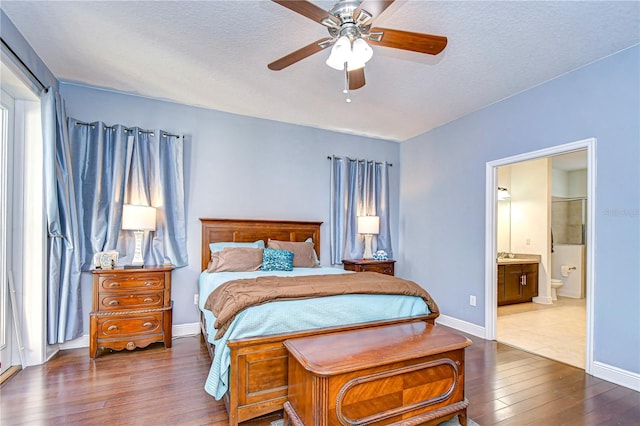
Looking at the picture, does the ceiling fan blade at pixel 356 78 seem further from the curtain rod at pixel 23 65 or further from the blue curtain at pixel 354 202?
the curtain rod at pixel 23 65

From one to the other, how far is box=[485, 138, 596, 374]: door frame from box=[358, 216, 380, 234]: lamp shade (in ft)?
4.72

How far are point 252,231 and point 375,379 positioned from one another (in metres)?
2.67

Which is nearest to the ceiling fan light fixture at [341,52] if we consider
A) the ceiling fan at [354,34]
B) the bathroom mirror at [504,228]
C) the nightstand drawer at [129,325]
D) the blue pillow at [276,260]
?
the ceiling fan at [354,34]

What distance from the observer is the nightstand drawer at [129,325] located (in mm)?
2969

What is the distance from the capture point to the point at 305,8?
1.62m

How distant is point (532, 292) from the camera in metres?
5.55

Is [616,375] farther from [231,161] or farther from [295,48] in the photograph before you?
[231,161]

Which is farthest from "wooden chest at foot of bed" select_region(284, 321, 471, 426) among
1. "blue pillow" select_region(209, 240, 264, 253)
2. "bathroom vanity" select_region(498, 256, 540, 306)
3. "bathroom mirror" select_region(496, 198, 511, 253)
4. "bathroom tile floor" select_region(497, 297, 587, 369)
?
"bathroom mirror" select_region(496, 198, 511, 253)

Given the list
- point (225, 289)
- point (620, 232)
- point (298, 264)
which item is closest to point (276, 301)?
point (225, 289)

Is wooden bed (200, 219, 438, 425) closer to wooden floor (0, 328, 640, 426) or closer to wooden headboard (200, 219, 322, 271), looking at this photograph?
wooden floor (0, 328, 640, 426)

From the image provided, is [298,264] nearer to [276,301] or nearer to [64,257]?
[276,301]

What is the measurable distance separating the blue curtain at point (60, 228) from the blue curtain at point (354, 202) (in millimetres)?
2971

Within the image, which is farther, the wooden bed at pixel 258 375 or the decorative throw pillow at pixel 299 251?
the decorative throw pillow at pixel 299 251

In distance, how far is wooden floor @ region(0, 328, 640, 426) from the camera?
2.03 metres
